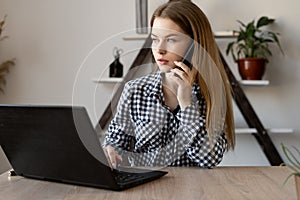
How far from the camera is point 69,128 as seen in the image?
0.95m

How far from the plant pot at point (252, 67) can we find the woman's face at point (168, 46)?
1.37m

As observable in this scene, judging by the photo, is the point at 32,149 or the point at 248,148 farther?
the point at 248,148

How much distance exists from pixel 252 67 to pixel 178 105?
128 cm

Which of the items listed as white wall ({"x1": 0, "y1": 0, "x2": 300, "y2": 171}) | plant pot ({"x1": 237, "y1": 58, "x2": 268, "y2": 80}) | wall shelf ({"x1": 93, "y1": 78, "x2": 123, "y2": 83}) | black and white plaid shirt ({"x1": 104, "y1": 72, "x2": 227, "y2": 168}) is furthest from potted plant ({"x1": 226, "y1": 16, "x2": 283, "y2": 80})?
black and white plaid shirt ({"x1": 104, "y1": 72, "x2": 227, "y2": 168})

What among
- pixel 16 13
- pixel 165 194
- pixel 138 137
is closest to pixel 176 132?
pixel 138 137

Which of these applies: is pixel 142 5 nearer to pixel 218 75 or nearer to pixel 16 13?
pixel 16 13

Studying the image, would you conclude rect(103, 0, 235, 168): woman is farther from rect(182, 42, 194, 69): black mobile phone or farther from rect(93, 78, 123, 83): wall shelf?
rect(93, 78, 123, 83): wall shelf

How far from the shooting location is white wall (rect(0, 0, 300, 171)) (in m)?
2.92

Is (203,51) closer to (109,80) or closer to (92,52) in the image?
(109,80)

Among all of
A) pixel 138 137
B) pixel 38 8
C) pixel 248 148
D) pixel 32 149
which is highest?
pixel 38 8

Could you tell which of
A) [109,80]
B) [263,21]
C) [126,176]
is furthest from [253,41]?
[126,176]

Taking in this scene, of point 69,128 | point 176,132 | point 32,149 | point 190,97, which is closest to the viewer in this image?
point 69,128

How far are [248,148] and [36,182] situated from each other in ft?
6.70

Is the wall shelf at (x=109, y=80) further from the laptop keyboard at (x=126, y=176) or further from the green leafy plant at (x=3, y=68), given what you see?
the laptop keyboard at (x=126, y=176)
